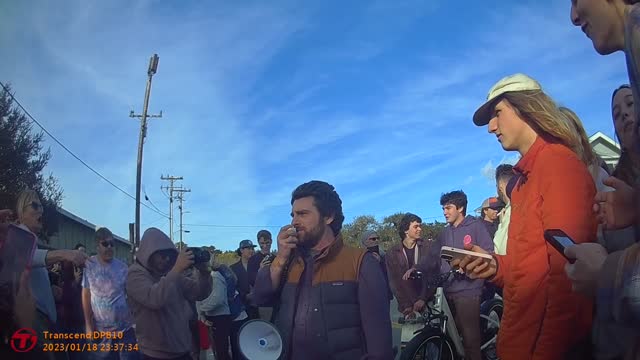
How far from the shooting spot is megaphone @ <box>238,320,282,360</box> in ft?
6.56

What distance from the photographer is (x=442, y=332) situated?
170 inches

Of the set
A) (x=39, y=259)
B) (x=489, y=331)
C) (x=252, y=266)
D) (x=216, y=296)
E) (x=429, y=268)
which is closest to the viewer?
(x=39, y=259)

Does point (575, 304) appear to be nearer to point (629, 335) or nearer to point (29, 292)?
point (629, 335)

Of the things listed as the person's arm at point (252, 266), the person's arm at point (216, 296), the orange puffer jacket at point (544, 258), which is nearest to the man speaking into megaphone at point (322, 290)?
the orange puffer jacket at point (544, 258)

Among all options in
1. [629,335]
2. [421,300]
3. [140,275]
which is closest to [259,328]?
[140,275]

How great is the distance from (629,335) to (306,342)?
4.64 ft

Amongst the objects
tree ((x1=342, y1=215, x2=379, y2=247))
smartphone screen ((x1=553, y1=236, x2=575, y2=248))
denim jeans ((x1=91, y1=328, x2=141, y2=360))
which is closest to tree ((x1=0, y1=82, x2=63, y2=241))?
denim jeans ((x1=91, y1=328, x2=141, y2=360))

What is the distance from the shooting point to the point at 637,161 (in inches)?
38.0

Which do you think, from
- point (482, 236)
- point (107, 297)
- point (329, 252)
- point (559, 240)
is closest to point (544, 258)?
point (559, 240)

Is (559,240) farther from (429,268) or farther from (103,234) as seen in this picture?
(429,268)

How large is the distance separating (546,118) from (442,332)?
3.22 meters

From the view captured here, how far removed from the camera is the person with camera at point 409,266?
4656 mm

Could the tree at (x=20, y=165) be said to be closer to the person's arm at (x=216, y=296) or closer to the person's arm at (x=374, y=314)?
the person's arm at (x=374, y=314)

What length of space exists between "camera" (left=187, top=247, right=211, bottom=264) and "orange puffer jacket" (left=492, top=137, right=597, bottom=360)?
150 centimetres
